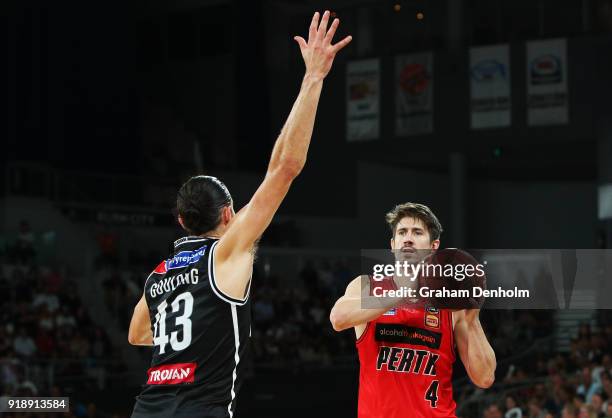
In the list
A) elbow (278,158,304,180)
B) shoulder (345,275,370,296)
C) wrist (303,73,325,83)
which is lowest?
shoulder (345,275,370,296)

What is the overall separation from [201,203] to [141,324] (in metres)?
0.74

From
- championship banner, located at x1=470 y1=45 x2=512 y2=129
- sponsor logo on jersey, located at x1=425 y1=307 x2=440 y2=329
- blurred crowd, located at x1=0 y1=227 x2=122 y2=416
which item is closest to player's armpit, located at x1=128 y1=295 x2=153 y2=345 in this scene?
sponsor logo on jersey, located at x1=425 y1=307 x2=440 y2=329

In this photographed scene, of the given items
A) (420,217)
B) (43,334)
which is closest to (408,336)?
Result: (420,217)

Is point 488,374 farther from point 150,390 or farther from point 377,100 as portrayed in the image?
point 377,100

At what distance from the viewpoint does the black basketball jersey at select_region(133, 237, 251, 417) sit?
4156 millimetres

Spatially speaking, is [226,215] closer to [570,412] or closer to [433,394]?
[433,394]

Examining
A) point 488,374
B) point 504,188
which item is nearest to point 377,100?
point 504,188

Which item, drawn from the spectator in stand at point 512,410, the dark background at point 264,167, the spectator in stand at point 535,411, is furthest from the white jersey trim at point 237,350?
the dark background at point 264,167

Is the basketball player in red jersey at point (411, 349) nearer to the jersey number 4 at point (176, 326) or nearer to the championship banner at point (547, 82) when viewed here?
the jersey number 4 at point (176, 326)

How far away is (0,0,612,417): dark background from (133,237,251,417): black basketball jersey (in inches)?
538

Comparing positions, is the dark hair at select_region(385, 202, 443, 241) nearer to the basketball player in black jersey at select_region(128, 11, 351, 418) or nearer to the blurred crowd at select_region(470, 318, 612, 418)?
the basketball player in black jersey at select_region(128, 11, 351, 418)

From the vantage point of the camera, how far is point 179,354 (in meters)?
4.18

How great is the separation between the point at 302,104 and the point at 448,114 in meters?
23.8

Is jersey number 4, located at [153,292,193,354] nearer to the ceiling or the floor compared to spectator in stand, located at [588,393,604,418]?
nearer to the ceiling
